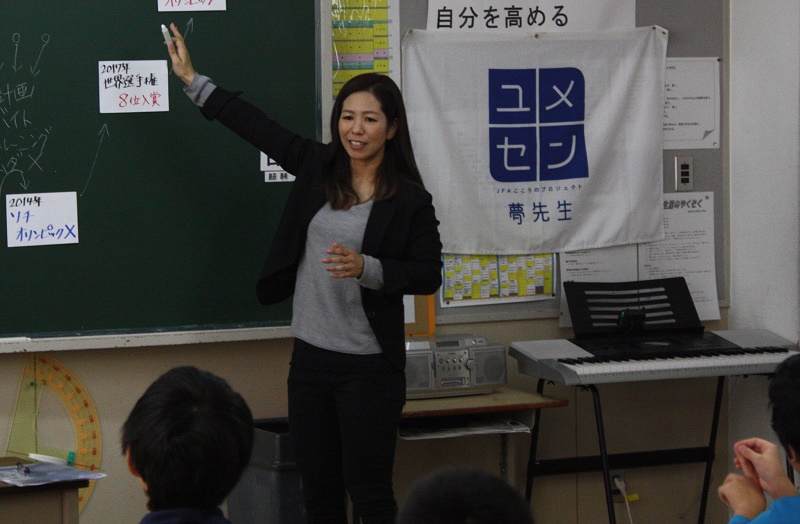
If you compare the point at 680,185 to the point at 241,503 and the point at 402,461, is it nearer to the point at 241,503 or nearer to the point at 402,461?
the point at 402,461

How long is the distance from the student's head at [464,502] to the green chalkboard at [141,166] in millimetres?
2160

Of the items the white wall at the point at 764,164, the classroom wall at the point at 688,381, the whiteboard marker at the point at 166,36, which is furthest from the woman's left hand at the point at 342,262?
the white wall at the point at 764,164

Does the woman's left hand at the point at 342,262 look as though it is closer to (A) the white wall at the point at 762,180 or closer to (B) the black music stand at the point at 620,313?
(B) the black music stand at the point at 620,313

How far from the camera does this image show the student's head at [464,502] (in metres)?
1.00

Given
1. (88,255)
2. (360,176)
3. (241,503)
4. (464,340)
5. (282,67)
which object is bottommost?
(241,503)

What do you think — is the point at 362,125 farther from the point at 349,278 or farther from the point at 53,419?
the point at 53,419

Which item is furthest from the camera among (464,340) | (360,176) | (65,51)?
(464,340)

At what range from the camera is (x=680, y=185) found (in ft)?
12.5

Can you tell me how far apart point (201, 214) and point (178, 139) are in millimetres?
244

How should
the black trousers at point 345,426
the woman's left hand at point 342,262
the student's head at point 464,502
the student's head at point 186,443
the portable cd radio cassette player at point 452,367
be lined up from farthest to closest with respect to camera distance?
the portable cd radio cassette player at point 452,367
the black trousers at point 345,426
the woman's left hand at point 342,262
the student's head at point 186,443
the student's head at point 464,502

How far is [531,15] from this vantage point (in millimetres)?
3605

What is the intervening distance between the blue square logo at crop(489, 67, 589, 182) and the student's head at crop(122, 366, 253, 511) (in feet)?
7.64

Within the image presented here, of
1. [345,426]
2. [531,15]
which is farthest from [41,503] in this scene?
[531,15]

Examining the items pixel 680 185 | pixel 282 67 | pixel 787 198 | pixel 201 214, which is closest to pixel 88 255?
pixel 201 214
